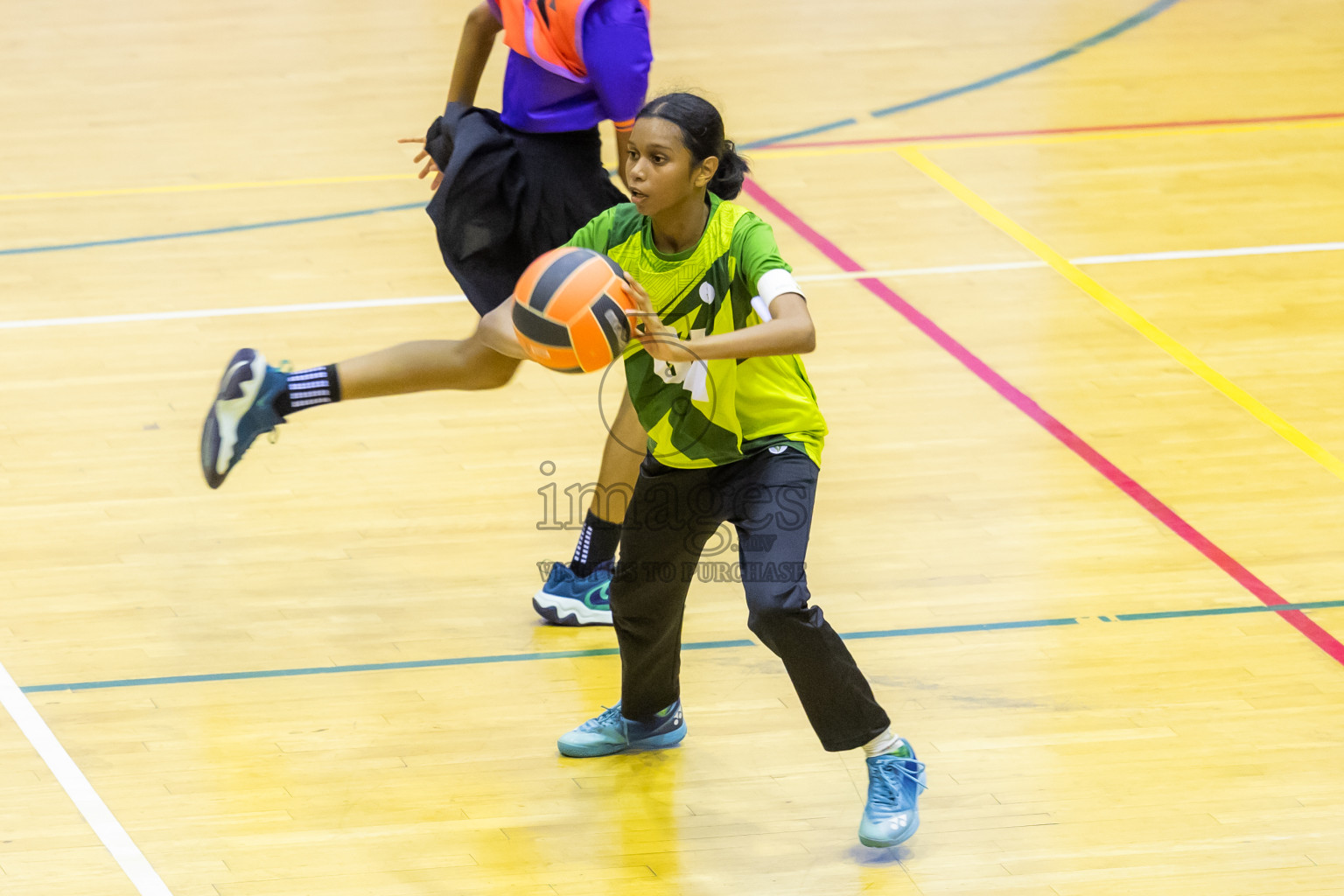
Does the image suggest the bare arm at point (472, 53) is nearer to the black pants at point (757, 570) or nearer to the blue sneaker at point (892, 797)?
the black pants at point (757, 570)

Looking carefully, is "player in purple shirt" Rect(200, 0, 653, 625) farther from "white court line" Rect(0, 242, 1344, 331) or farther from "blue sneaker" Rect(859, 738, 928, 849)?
"white court line" Rect(0, 242, 1344, 331)

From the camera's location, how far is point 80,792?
3703 mm

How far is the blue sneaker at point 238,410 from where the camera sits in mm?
4062

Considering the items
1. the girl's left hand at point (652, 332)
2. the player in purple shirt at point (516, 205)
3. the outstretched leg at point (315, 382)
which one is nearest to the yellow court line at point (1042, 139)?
the player in purple shirt at point (516, 205)

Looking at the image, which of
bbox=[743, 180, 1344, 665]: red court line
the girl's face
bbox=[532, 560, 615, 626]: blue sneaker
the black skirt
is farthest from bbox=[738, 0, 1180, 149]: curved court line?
the girl's face

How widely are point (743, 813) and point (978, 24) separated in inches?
337

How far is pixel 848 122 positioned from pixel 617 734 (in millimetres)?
5831

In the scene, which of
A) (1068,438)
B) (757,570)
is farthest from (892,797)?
(1068,438)

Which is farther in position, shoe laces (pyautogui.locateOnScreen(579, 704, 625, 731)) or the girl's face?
shoe laces (pyautogui.locateOnScreen(579, 704, 625, 731))

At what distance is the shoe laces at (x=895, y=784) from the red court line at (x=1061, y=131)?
220 inches

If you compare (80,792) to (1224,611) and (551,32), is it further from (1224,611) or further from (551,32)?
(1224,611)

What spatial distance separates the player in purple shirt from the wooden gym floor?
0.44 m

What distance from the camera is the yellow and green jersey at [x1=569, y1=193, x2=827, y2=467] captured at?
131 inches

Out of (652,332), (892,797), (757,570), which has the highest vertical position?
(652,332)
